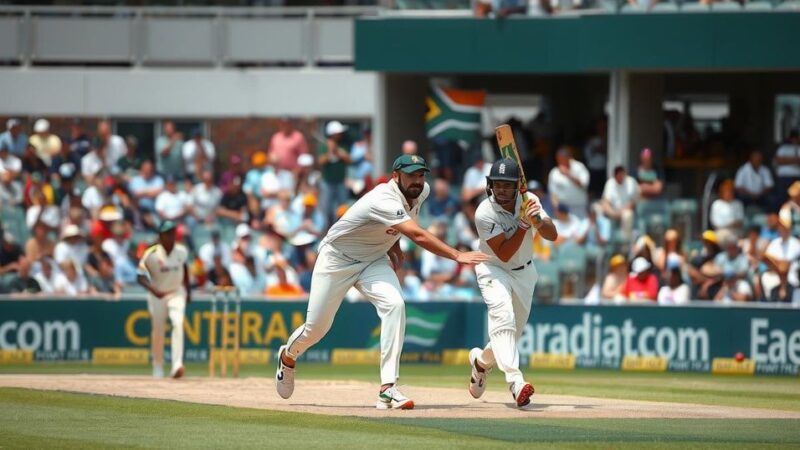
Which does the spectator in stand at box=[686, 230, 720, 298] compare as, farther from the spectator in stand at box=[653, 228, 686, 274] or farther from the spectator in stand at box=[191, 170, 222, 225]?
the spectator in stand at box=[191, 170, 222, 225]

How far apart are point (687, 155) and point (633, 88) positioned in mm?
1561

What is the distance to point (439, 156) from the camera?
26.2 m

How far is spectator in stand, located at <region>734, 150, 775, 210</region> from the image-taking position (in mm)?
23188

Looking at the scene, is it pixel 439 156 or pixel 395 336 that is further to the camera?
pixel 439 156

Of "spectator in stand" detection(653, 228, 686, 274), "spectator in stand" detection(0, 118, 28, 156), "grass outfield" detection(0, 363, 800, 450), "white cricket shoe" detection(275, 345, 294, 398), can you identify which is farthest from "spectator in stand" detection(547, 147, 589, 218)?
"white cricket shoe" detection(275, 345, 294, 398)

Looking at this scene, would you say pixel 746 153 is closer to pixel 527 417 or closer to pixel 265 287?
pixel 265 287

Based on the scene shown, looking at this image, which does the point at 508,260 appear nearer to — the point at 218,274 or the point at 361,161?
the point at 218,274

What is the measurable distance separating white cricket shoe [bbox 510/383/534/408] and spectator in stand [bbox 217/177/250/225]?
12746mm

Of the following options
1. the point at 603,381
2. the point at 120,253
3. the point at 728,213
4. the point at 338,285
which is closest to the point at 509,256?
the point at 338,285

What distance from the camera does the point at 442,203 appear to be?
80.6 ft

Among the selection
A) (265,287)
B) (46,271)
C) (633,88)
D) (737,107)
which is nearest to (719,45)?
(633,88)

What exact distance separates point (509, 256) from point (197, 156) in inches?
573

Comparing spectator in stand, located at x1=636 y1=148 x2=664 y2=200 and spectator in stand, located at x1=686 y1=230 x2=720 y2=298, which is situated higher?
spectator in stand, located at x1=636 y1=148 x2=664 y2=200

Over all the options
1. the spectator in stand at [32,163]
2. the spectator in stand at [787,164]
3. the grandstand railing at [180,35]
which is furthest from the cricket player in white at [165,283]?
the grandstand railing at [180,35]
